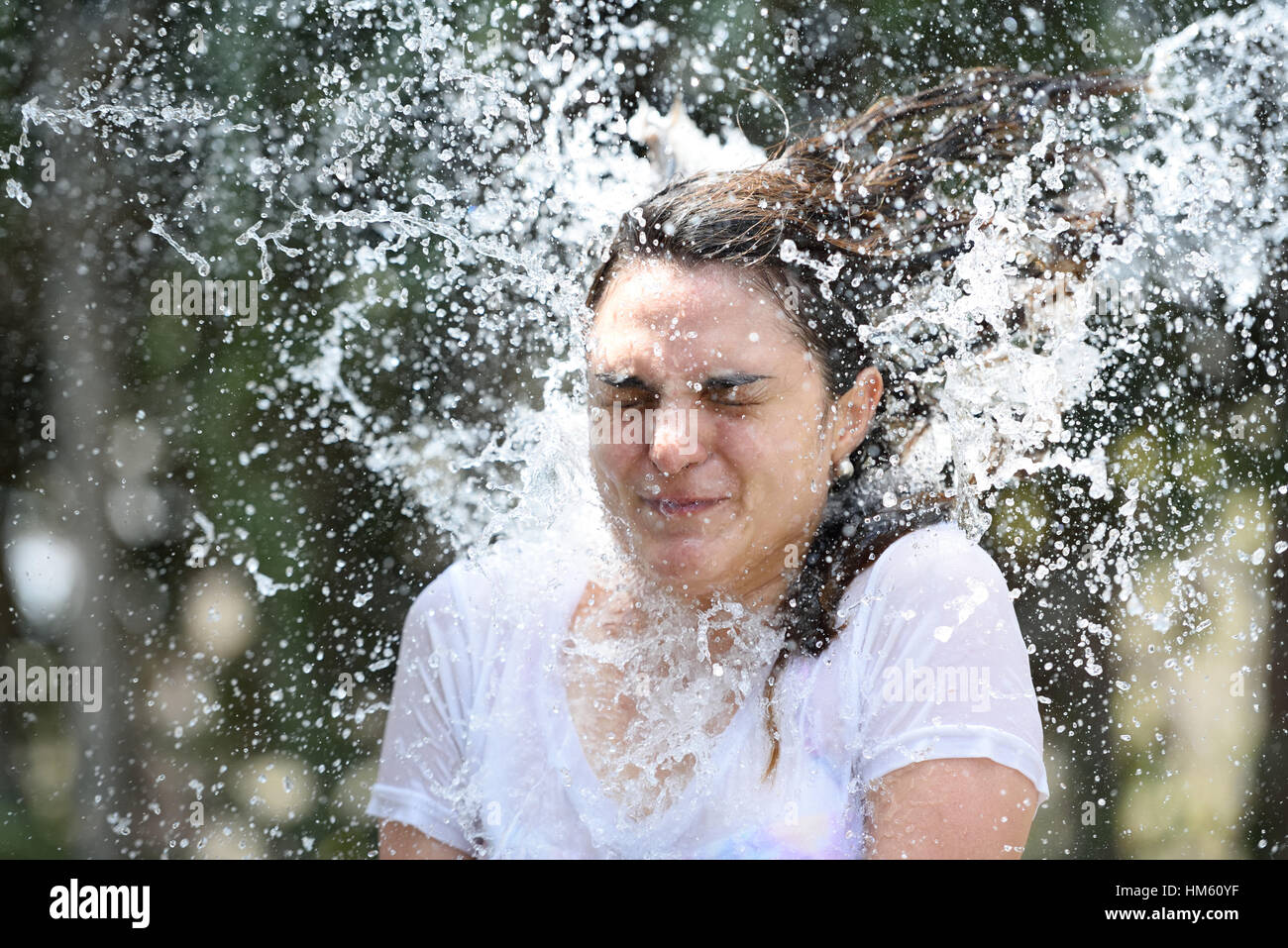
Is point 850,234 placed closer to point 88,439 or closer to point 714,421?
point 714,421

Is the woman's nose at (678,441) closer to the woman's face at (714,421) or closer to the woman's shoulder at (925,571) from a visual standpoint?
the woman's face at (714,421)

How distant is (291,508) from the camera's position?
9.06ft

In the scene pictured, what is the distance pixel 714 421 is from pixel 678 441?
0.21 feet

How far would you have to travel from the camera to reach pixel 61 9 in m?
2.77

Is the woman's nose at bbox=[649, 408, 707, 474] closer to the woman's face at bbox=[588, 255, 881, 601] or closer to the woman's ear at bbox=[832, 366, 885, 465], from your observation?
the woman's face at bbox=[588, 255, 881, 601]

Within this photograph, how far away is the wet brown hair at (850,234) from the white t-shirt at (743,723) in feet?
0.16

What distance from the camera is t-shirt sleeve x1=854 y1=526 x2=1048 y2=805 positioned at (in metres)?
1.43

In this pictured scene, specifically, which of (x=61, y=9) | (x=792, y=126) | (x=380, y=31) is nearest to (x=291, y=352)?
(x=380, y=31)

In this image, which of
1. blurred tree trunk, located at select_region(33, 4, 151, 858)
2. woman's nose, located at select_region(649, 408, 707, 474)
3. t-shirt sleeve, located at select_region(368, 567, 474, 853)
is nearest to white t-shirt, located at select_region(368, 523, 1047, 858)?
t-shirt sleeve, located at select_region(368, 567, 474, 853)

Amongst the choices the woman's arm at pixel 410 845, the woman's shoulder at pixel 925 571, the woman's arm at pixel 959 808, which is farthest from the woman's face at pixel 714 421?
the woman's arm at pixel 410 845

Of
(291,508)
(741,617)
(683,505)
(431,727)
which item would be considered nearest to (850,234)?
(683,505)

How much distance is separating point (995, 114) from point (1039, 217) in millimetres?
213

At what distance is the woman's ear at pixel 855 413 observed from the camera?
168cm

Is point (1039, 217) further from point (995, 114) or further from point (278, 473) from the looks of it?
point (278, 473)
